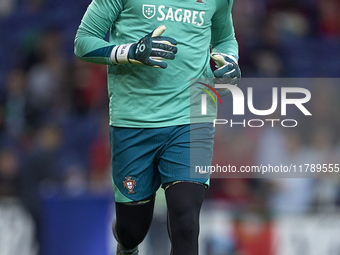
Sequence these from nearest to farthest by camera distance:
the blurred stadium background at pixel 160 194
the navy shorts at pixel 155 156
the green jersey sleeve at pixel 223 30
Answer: the navy shorts at pixel 155 156, the green jersey sleeve at pixel 223 30, the blurred stadium background at pixel 160 194

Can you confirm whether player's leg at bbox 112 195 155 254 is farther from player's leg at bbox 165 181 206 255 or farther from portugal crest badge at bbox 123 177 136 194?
player's leg at bbox 165 181 206 255

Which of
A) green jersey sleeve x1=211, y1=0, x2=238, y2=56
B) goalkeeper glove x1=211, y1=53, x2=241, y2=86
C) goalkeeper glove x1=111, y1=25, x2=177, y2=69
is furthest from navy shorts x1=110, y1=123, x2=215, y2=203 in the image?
green jersey sleeve x1=211, y1=0, x2=238, y2=56

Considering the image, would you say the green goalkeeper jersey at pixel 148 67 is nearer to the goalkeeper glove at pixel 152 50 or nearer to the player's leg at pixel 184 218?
the goalkeeper glove at pixel 152 50

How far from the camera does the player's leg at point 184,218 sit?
316cm

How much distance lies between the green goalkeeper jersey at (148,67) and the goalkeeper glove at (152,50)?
0.15 m

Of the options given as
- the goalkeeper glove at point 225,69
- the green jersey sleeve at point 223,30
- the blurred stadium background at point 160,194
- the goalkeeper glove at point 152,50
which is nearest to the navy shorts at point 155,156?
the goalkeeper glove at point 225,69

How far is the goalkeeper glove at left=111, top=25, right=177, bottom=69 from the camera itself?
3174 millimetres

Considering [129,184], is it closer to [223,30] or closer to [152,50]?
[152,50]

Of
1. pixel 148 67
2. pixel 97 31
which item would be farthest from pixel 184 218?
pixel 97 31

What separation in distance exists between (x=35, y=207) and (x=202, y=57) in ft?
9.49

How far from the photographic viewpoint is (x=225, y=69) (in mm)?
3461

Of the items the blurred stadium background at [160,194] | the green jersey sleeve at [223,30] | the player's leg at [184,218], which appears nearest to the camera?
the player's leg at [184,218]

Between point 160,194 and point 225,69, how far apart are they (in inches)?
91.7

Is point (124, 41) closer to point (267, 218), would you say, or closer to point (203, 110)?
point (203, 110)
